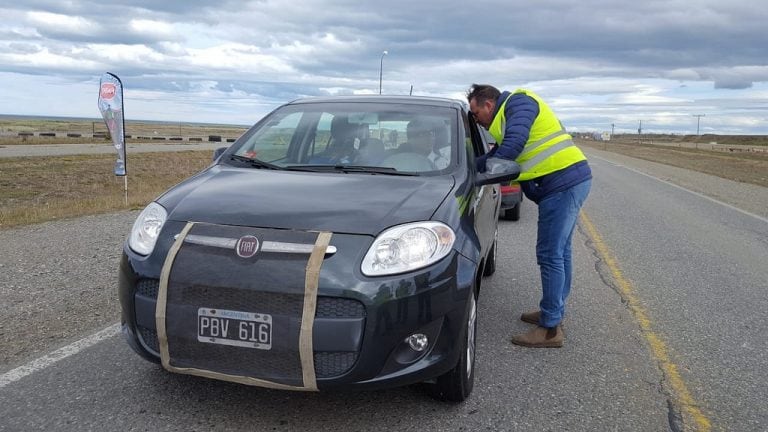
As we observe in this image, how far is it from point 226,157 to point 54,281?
2504mm

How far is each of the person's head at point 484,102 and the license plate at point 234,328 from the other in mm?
2510

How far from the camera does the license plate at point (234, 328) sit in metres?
2.77

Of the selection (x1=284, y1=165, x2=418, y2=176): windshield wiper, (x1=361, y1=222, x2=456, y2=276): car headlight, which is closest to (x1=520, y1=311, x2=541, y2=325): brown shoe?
(x1=284, y1=165, x2=418, y2=176): windshield wiper

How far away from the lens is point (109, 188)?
59.8 feet

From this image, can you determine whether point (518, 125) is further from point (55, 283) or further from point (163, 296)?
point (55, 283)

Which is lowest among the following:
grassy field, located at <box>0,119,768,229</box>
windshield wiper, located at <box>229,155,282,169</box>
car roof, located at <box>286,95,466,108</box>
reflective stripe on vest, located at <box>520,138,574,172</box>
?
grassy field, located at <box>0,119,768,229</box>

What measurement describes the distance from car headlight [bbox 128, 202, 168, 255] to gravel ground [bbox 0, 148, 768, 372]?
130cm

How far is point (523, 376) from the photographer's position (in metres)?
3.85

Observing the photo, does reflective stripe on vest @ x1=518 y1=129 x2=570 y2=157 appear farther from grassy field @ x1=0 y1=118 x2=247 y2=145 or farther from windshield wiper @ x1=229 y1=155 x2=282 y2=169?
grassy field @ x1=0 y1=118 x2=247 y2=145

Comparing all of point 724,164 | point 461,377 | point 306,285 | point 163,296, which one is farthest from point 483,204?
point 724,164

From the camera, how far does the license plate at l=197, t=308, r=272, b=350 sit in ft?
9.07

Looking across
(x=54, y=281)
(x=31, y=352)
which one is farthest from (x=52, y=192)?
(x=31, y=352)

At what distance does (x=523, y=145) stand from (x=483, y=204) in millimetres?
504

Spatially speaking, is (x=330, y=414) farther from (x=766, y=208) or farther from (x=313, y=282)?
(x=766, y=208)
